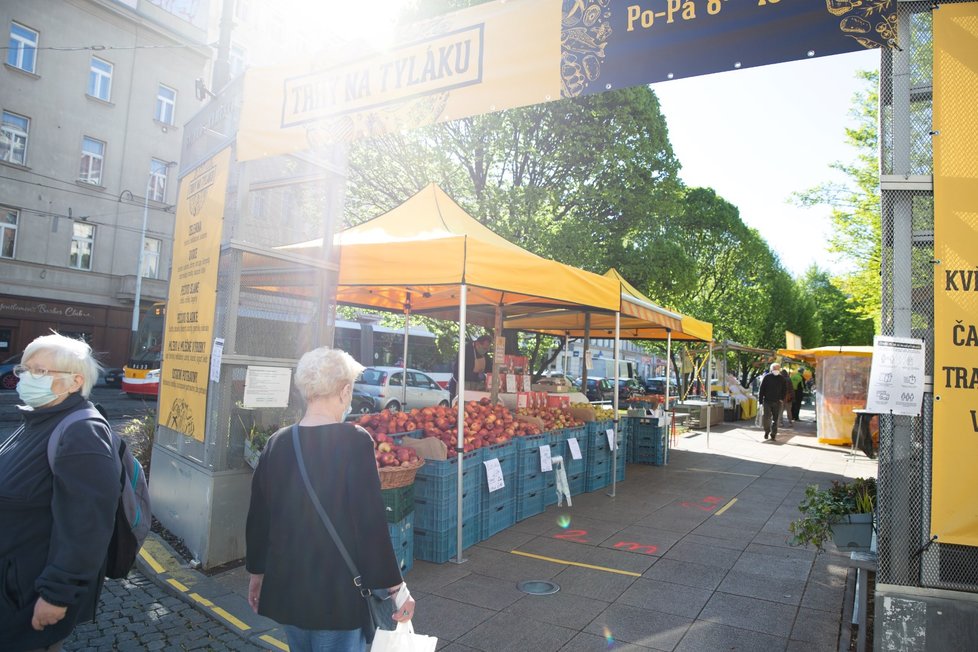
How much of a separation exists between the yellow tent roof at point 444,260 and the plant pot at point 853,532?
10.6 feet

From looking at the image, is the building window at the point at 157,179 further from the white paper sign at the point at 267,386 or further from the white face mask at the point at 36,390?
the white face mask at the point at 36,390

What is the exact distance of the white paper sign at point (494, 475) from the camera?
5766 millimetres

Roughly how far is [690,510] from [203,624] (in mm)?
5578

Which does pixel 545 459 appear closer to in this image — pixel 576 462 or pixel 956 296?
pixel 576 462

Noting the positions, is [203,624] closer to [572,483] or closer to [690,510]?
[572,483]

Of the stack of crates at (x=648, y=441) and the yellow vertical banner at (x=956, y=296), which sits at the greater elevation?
the yellow vertical banner at (x=956, y=296)

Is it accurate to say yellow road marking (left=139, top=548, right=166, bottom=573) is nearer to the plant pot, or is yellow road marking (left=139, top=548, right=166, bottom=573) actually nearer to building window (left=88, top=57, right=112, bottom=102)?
the plant pot

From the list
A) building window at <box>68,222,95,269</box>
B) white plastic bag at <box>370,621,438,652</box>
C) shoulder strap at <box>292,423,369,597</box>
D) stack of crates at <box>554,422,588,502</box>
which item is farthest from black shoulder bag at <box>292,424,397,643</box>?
building window at <box>68,222,95,269</box>

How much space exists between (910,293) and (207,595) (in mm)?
4891

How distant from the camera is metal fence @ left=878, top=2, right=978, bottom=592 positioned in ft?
9.47

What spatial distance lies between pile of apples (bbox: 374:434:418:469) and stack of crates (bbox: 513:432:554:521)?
178 cm

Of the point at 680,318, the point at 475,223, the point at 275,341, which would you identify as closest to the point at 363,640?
the point at 275,341

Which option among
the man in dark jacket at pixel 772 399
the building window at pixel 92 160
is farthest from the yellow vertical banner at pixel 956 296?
the building window at pixel 92 160

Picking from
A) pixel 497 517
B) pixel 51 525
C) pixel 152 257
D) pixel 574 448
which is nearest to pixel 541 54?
pixel 51 525
